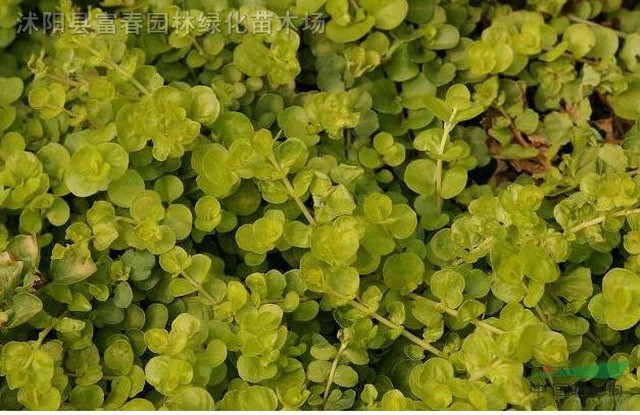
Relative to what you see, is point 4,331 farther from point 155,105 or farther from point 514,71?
point 514,71

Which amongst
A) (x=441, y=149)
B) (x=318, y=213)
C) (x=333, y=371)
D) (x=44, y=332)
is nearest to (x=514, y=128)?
(x=441, y=149)

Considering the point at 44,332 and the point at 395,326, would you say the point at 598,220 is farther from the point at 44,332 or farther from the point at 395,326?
the point at 44,332

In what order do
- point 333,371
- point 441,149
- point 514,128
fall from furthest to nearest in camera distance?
point 514,128 → point 441,149 → point 333,371

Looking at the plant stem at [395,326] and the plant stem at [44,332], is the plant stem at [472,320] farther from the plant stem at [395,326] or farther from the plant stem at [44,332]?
the plant stem at [44,332]

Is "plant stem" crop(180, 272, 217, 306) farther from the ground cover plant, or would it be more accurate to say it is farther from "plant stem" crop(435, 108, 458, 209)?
"plant stem" crop(435, 108, 458, 209)

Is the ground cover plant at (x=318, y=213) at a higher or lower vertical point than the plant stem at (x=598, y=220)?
lower

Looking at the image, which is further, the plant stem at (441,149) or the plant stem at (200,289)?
the plant stem at (441,149)

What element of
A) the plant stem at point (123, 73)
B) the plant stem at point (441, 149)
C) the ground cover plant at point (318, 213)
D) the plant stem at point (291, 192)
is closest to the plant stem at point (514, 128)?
the ground cover plant at point (318, 213)

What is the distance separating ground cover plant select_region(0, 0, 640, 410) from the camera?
1.17m

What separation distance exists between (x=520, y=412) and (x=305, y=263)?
350 mm

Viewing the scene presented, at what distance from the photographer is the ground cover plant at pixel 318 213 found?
117cm

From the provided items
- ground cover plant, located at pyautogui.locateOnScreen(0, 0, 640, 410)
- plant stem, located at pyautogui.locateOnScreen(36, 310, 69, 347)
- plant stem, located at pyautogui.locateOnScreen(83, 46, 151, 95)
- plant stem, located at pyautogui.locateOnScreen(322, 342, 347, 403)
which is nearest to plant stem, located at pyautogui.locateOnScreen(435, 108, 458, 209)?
ground cover plant, located at pyautogui.locateOnScreen(0, 0, 640, 410)

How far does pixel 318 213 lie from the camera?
124 cm

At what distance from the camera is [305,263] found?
1213mm
